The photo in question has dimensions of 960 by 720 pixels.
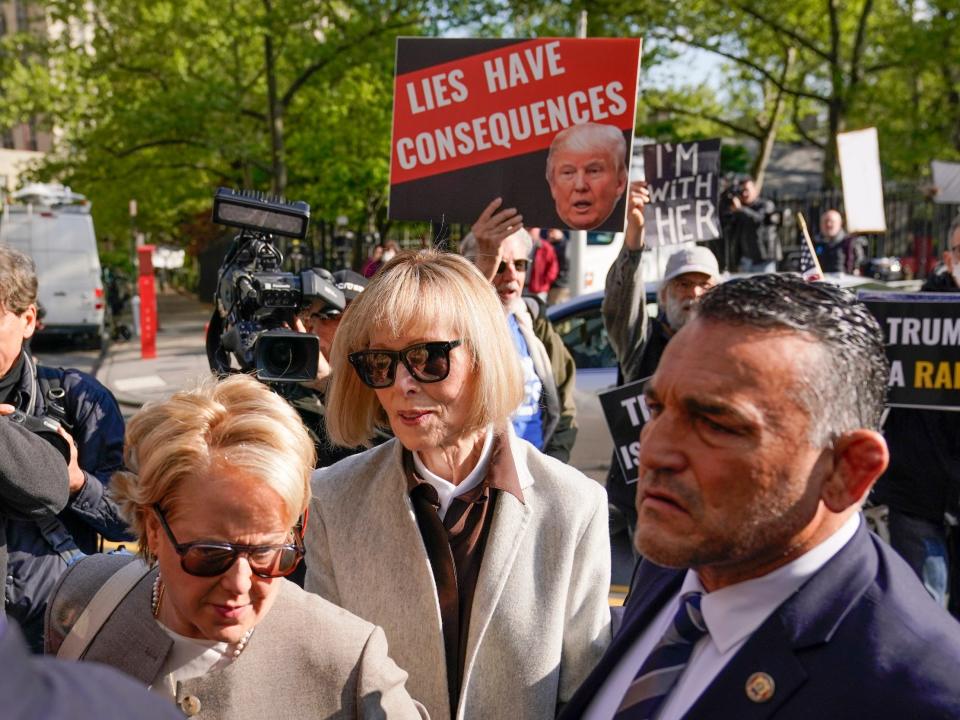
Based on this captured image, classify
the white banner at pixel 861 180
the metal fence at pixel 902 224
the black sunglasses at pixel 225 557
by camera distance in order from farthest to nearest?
the metal fence at pixel 902 224
the white banner at pixel 861 180
the black sunglasses at pixel 225 557

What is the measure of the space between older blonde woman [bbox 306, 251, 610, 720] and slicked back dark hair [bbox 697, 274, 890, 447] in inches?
36.0

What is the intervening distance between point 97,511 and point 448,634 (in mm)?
1224

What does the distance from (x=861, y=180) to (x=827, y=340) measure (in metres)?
8.44

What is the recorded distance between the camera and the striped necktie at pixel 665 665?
1794mm

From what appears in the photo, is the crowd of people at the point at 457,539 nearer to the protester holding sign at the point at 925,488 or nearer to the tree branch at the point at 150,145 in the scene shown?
the protester holding sign at the point at 925,488

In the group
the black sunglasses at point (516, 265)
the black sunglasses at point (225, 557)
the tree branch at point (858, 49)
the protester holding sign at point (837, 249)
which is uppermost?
the tree branch at point (858, 49)

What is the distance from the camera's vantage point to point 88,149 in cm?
2330

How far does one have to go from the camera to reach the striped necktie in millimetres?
1794

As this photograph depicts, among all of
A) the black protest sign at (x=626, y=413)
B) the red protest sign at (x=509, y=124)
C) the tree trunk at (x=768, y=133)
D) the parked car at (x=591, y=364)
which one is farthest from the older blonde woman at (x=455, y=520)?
the tree trunk at (x=768, y=133)

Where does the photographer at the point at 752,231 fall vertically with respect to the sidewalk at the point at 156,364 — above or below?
above

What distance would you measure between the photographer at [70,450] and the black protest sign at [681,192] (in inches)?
154

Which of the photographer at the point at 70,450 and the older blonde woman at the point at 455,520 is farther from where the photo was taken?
the photographer at the point at 70,450

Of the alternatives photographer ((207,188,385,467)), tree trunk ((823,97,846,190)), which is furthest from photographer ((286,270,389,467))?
tree trunk ((823,97,846,190))

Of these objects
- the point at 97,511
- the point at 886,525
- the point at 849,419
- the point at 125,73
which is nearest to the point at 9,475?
the point at 97,511
